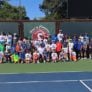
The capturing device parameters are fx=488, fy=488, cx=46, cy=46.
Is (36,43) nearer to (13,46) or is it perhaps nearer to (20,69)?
(13,46)

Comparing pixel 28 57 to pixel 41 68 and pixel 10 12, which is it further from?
pixel 10 12

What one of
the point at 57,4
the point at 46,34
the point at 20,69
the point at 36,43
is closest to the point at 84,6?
the point at 46,34

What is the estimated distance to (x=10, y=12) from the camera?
238ft

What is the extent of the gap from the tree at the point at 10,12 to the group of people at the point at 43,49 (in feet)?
128

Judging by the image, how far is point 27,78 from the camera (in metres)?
17.1

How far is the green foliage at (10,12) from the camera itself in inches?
2642

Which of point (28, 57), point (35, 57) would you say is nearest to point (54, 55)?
point (35, 57)

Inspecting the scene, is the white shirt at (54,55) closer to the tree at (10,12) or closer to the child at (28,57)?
the child at (28,57)

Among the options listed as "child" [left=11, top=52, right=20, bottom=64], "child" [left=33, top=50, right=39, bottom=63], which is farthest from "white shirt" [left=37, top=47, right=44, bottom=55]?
"child" [left=11, top=52, right=20, bottom=64]

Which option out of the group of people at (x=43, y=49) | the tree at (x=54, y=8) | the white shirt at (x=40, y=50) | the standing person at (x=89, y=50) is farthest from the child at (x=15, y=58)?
the tree at (x=54, y=8)

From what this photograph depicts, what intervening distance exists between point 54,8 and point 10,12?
13.8 m

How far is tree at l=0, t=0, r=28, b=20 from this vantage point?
66.9 meters

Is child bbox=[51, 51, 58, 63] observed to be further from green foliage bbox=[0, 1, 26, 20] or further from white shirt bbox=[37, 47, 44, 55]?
green foliage bbox=[0, 1, 26, 20]

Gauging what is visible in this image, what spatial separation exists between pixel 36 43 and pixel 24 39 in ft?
2.11
